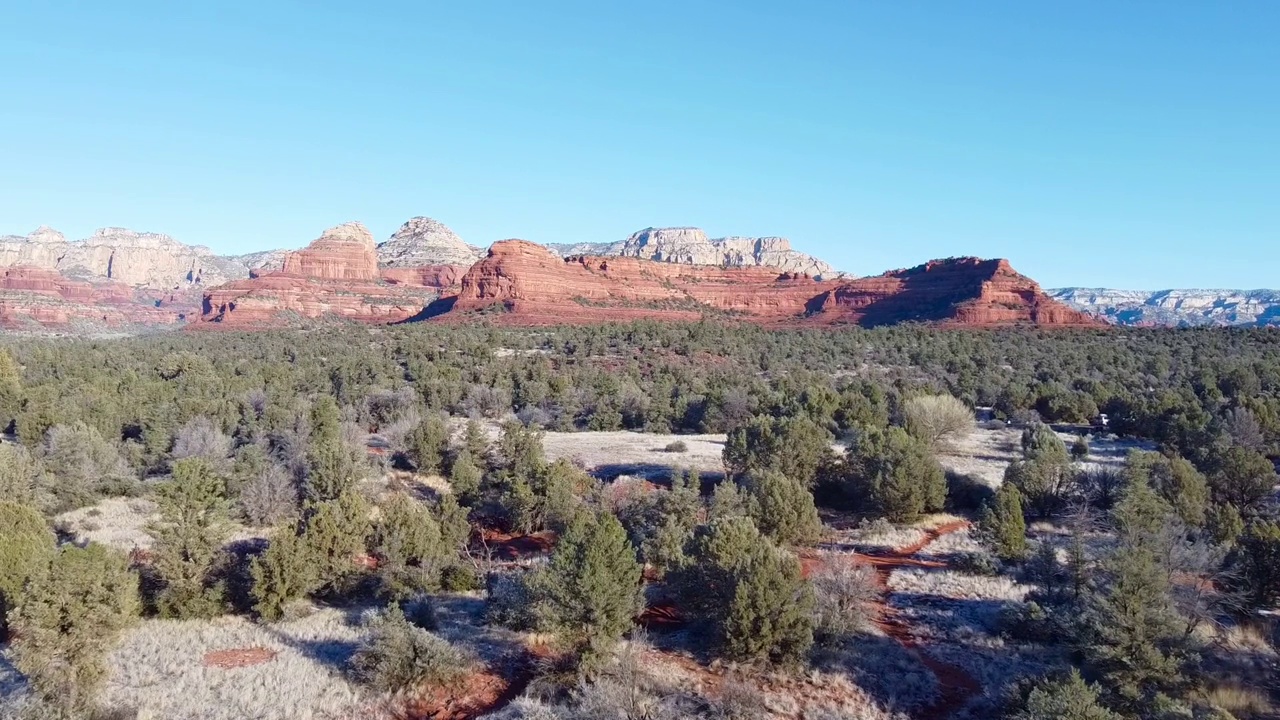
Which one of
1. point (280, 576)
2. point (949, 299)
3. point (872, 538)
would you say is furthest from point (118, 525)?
point (949, 299)

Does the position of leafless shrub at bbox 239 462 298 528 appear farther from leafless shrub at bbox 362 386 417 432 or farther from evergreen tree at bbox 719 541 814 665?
evergreen tree at bbox 719 541 814 665

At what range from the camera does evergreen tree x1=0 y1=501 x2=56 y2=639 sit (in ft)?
43.2

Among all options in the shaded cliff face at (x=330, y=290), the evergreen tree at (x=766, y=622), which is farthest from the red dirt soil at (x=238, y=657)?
the shaded cliff face at (x=330, y=290)

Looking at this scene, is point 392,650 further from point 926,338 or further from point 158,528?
point 926,338

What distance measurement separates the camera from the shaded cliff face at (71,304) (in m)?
126

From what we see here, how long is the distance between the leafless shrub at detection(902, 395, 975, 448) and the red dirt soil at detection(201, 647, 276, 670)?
85.2 feet

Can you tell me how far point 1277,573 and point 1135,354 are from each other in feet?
182

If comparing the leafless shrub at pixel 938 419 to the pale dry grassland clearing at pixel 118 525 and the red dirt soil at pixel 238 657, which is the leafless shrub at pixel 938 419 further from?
the red dirt soil at pixel 238 657

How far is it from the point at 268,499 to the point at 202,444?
8703mm

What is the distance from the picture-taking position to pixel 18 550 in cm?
1456

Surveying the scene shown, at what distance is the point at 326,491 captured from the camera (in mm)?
22531

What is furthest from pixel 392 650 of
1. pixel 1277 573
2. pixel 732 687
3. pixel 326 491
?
pixel 1277 573

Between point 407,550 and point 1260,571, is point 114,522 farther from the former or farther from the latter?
point 1260,571

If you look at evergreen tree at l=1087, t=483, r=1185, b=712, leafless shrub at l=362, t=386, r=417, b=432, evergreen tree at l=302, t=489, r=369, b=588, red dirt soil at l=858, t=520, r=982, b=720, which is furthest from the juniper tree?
leafless shrub at l=362, t=386, r=417, b=432
